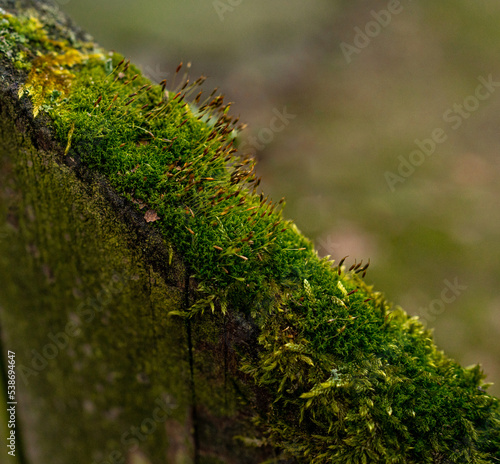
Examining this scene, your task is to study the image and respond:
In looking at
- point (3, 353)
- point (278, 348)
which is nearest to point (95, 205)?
point (278, 348)

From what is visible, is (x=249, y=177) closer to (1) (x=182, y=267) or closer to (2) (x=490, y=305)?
(1) (x=182, y=267)

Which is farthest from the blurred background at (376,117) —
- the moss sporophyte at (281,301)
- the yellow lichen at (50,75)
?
the yellow lichen at (50,75)

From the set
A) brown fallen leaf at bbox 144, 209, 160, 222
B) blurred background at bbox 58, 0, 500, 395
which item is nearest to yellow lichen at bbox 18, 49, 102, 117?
brown fallen leaf at bbox 144, 209, 160, 222

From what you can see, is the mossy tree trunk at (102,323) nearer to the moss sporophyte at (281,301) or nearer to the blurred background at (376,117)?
the moss sporophyte at (281,301)

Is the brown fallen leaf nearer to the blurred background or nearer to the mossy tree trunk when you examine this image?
the mossy tree trunk

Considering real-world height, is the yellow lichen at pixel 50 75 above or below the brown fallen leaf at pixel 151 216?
above

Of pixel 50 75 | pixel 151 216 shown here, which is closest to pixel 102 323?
pixel 151 216
